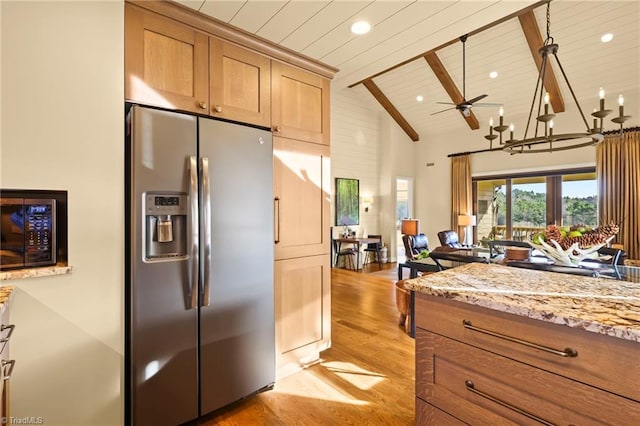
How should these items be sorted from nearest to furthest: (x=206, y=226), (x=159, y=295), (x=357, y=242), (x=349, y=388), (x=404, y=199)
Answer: (x=159, y=295)
(x=206, y=226)
(x=349, y=388)
(x=357, y=242)
(x=404, y=199)

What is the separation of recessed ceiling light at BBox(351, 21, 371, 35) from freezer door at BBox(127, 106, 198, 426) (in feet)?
4.22

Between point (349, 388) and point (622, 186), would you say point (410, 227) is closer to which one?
point (622, 186)

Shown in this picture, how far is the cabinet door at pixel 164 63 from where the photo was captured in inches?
65.4

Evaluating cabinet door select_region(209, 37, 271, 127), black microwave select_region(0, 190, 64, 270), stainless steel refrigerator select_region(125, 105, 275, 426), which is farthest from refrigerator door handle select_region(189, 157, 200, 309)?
black microwave select_region(0, 190, 64, 270)

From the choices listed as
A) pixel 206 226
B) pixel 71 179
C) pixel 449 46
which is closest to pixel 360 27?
pixel 206 226

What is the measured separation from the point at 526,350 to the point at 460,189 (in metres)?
7.31

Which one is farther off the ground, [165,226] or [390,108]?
[390,108]

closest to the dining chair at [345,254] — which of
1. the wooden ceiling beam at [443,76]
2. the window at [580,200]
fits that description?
the wooden ceiling beam at [443,76]

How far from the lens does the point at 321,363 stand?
257cm

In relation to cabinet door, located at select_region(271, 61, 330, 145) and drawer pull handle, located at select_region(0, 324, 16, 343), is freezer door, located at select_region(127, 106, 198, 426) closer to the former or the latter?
drawer pull handle, located at select_region(0, 324, 16, 343)

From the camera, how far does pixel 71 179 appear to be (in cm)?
152

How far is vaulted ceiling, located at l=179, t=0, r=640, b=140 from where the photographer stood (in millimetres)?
1988

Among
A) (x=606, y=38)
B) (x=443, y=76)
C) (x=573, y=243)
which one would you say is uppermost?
(x=443, y=76)

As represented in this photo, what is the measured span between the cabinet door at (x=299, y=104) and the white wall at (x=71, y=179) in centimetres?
96
